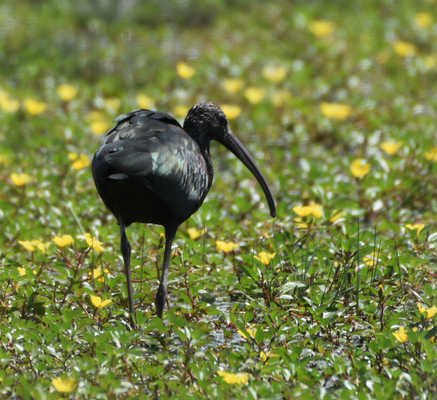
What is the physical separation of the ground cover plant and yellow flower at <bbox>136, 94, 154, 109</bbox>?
0.18 ft

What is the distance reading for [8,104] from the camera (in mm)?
6730

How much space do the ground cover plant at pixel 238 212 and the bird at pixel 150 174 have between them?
0.36 m

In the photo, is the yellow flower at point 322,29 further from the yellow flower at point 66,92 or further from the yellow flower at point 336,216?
the yellow flower at point 336,216

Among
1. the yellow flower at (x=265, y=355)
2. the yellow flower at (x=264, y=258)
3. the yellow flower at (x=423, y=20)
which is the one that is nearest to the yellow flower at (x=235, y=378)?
the yellow flower at (x=265, y=355)

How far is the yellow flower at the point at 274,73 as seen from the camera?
739 centimetres

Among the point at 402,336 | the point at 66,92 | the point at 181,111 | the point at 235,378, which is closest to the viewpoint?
the point at 235,378

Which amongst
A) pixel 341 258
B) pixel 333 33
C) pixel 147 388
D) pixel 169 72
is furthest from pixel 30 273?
pixel 333 33

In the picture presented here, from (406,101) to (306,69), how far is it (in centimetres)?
115

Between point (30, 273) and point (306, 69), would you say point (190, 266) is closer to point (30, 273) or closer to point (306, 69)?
point (30, 273)

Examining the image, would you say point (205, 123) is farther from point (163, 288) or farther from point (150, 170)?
point (163, 288)

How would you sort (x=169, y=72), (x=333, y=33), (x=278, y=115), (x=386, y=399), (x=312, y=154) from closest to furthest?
(x=386, y=399) < (x=312, y=154) < (x=278, y=115) < (x=169, y=72) < (x=333, y=33)

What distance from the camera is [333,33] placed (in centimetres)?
858

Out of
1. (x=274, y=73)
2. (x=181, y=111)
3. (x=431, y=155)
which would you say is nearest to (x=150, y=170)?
→ (x=431, y=155)

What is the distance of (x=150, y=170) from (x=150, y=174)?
0.06ft
